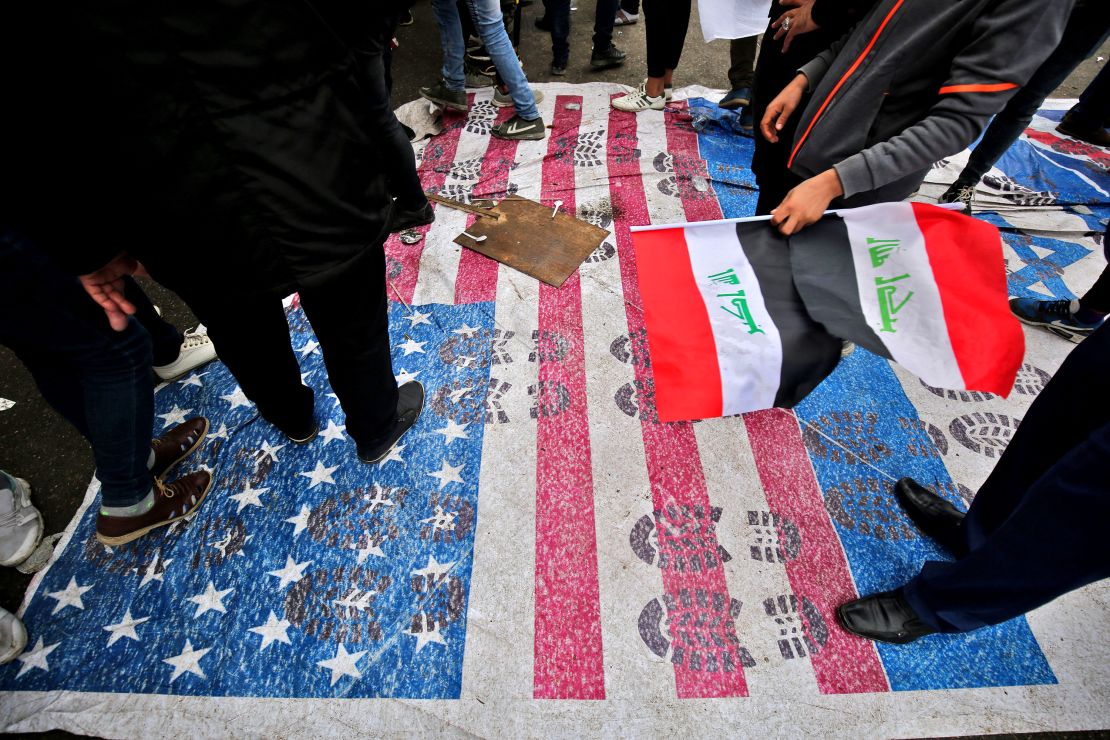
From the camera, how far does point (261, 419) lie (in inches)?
68.8

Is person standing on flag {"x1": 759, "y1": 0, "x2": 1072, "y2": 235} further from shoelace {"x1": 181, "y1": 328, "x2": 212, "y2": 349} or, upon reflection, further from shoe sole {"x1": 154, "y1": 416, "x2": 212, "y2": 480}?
shoelace {"x1": 181, "y1": 328, "x2": 212, "y2": 349}

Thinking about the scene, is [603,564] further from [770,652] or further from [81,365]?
[81,365]

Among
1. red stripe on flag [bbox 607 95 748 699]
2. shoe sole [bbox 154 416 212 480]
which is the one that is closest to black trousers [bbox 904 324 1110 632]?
red stripe on flag [bbox 607 95 748 699]

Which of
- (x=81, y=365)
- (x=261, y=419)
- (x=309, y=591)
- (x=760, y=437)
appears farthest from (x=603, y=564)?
(x=81, y=365)

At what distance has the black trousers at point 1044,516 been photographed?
836 mm

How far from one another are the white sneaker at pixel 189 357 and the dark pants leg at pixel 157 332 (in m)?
0.02

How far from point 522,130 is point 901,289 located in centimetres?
230

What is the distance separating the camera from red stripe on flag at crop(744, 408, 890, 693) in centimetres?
124

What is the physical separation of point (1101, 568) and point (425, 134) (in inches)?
125

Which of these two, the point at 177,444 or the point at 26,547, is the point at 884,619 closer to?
the point at 177,444

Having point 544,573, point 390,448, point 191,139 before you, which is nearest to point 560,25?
point 390,448

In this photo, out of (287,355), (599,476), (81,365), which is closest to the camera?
(81,365)

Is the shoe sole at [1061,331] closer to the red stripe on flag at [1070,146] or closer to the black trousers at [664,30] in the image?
the red stripe on flag at [1070,146]

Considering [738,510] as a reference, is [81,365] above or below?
above
